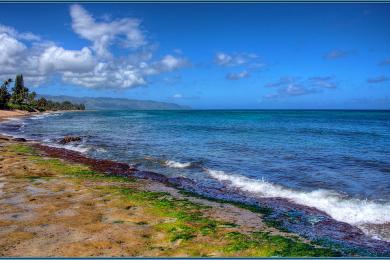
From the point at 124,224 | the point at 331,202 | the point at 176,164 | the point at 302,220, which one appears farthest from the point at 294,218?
the point at 176,164

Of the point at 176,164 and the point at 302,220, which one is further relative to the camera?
the point at 176,164

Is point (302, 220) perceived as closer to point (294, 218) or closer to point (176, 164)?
point (294, 218)

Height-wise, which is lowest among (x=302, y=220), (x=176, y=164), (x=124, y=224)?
(x=176, y=164)

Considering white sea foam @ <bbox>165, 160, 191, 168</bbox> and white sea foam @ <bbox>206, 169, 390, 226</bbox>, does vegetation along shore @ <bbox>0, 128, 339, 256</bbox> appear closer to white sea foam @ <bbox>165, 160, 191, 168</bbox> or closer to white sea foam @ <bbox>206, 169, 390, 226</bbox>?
white sea foam @ <bbox>206, 169, 390, 226</bbox>

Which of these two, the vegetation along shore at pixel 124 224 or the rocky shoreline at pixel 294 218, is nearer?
the vegetation along shore at pixel 124 224

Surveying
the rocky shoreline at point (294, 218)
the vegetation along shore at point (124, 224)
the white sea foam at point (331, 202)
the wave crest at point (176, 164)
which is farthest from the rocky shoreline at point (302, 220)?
the wave crest at point (176, 164)

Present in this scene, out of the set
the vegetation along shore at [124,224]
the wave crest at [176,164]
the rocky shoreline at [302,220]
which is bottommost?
the wave crest at [176,164]

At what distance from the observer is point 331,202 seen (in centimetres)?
1694

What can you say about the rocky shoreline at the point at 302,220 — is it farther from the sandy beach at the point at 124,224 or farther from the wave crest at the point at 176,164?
the wave crest at the point at 176,164

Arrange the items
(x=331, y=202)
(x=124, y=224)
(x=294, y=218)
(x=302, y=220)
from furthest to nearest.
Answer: (x=331, y=202) → (x=294, y=218) → (x=302, y=220) → (x=124, y=224)

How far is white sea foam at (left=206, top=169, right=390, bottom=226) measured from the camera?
580 inches

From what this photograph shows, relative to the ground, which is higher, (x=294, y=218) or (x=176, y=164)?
(x=294, y=218)

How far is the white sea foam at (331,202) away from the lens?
14.7m

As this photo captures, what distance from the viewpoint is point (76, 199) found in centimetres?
1571
